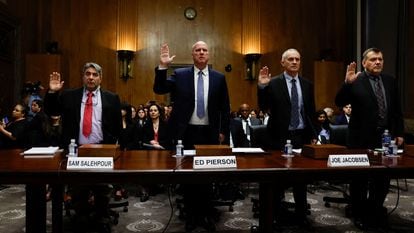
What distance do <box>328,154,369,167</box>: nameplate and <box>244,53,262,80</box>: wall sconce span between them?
7.38 metres

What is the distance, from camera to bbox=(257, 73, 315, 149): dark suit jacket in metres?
3.03

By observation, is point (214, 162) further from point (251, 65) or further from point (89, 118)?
point (251, 65)

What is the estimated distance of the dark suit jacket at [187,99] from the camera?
3025 millimetres

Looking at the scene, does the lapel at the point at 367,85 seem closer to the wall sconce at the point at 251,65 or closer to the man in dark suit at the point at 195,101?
the man in dark suit at the point at 195,101

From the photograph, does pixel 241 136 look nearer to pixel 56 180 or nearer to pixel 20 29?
pixel 56 180

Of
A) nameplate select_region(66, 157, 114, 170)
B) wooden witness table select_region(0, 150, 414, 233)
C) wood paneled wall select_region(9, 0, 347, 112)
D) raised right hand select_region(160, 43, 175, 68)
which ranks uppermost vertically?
wood paneled wall select_region(9, 0, 347, 112)

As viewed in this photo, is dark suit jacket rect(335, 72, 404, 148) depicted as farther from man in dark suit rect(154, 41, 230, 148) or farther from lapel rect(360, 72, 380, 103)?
man in dark suit rect(154, 41, 230, 148)

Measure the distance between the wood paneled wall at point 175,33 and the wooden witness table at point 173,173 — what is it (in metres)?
7.15

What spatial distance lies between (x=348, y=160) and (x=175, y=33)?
781cm

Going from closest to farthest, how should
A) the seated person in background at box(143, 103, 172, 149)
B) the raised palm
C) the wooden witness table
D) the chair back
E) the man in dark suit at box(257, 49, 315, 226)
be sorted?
the wooden witness table
the raised palm
the man in dark suit at box(257, 49, 315, 226)
the chair back
the seated person in background at box(143, 103, 172, 149)

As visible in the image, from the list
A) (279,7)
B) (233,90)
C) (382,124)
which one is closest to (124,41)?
(233,90)

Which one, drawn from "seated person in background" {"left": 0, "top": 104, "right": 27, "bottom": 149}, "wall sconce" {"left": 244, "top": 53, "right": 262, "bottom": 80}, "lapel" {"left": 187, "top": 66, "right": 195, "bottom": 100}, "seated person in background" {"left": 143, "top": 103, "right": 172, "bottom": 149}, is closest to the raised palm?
"lapel" {"left": 187, "top": 66, "right": 195, "bottom": 100}

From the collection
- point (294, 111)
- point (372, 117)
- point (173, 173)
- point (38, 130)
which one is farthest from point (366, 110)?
point (38, 130)

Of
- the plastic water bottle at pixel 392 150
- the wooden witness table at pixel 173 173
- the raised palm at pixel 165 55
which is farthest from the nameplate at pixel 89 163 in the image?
the plastic water bottle at pixel 392 150
